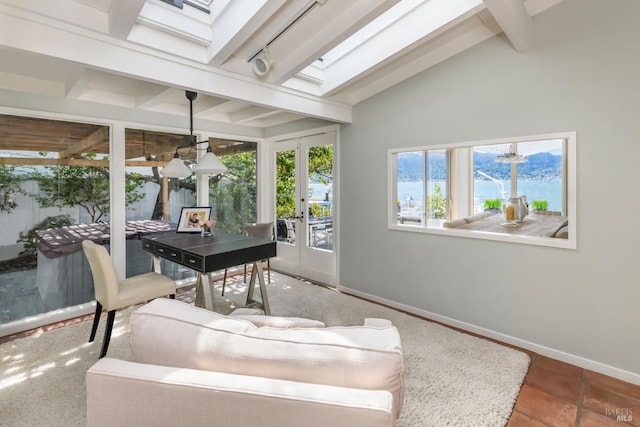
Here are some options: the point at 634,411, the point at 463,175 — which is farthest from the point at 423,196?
the point at 634,411

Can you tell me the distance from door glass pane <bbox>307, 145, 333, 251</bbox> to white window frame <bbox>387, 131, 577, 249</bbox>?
37.4 inches

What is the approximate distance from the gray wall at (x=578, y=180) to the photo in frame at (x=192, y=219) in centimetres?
220

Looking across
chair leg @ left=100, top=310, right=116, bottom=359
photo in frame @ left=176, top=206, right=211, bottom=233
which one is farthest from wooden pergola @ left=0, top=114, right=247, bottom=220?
chair leg @ left=100, top=310, right=116, bottom=359

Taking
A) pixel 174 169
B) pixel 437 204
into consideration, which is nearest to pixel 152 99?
pixel 174 169

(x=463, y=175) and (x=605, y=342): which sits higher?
(x=463, y=175)

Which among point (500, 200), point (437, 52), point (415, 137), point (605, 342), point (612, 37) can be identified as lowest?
point (605, 342)

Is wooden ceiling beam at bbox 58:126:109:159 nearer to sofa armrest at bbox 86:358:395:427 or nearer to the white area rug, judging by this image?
the white area rug

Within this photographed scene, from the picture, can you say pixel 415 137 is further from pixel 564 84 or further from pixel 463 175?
pixel 564 84

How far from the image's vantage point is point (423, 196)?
3.83 m

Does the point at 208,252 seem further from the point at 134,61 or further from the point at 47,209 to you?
the point at 47,209

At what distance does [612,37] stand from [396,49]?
1468mm

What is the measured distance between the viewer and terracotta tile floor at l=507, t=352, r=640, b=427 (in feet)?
6.15

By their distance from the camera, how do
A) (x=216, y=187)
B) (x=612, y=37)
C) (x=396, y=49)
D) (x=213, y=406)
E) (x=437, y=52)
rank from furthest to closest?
(x=216, y=187) < (x=437, y=52) < (x=396, y=49) < (x=612, y=37) < (x=213, y=406)

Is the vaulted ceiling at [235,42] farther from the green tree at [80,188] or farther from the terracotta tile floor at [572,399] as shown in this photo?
the terracotta tile floor at [572,399]
